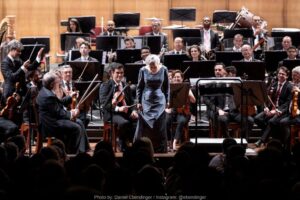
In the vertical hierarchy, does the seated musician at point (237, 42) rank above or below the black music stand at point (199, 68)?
above

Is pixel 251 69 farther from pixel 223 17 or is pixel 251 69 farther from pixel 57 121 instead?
pixel 223 17

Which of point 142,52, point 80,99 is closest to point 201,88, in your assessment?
point 80,99

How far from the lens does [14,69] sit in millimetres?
10516

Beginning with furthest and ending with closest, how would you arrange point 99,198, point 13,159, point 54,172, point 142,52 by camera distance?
point 142,52 → point 13,159 → point 54,172 → point 99,198

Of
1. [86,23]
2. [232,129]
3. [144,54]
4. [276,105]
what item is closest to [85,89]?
[144,54]

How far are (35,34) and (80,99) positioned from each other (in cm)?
744

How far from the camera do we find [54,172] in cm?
558

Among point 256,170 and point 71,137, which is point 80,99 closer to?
point 71,137

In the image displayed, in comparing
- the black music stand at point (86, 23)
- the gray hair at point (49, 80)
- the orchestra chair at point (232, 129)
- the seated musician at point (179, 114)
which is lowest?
the orchestra chair at point (232, 129)

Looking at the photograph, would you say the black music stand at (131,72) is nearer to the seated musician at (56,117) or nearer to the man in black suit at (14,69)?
the man in black suit at (14,69)

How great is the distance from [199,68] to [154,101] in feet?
4.09

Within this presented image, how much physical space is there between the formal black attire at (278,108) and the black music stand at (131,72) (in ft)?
6.04

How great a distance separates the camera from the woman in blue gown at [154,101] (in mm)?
9430

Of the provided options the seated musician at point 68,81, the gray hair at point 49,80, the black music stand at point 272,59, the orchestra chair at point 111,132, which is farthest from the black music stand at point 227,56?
the gray hair at point 49,80
